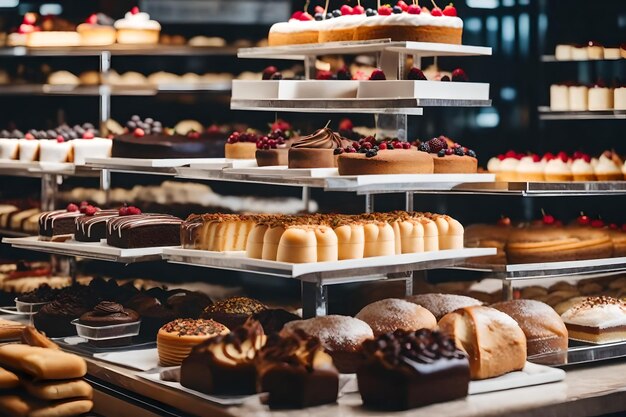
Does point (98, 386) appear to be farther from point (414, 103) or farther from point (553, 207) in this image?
point (553, 207)

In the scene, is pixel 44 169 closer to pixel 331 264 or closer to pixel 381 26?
pixel 381 26

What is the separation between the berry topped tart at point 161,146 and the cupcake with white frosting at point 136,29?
212cm

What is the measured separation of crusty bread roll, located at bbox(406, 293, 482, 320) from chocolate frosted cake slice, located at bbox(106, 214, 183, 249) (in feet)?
4.45

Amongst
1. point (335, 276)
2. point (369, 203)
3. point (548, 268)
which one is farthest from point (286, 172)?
point (548, 268)

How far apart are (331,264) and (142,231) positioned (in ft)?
4.62

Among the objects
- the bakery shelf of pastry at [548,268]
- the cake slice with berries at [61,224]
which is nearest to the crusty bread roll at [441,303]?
the bakery shelf of pastry at [548,268]

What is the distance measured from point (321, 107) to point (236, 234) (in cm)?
82

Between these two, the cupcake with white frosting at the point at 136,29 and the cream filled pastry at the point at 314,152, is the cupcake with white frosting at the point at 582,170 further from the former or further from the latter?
the cupcake with white frosting at the point at 136,29

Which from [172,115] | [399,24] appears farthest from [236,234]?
[172,115]

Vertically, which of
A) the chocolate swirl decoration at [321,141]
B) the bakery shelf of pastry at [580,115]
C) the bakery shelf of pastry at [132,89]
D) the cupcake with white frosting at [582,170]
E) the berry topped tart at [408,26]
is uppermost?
the berry topped tart at [408,26]

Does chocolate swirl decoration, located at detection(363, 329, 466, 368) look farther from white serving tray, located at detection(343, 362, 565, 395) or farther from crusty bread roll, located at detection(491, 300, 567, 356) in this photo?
crusty bread roll, located at detection(491, 300, 567, 356)

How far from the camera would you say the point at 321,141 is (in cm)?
522

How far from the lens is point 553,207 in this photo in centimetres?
791

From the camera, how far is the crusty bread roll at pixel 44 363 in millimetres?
4629
